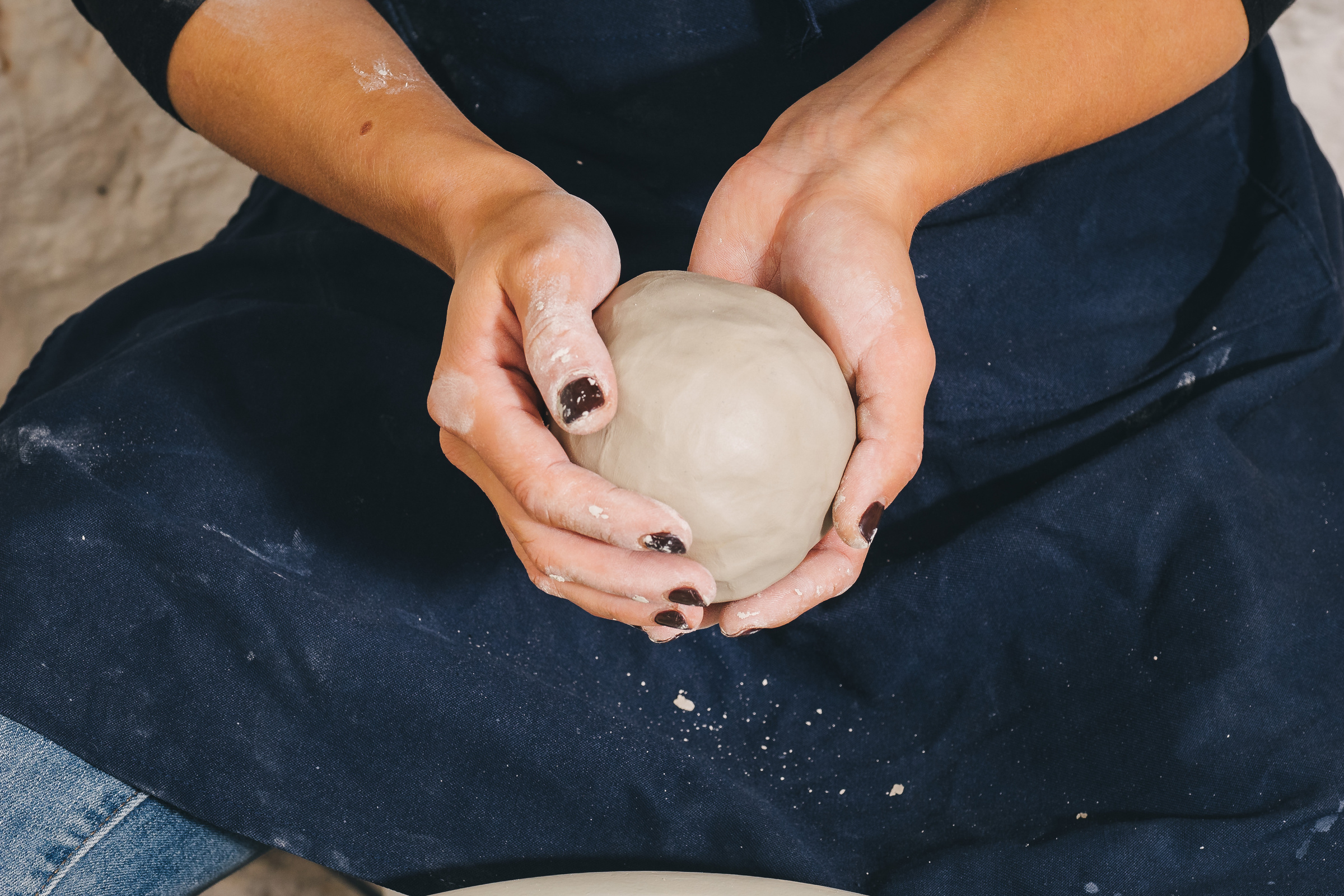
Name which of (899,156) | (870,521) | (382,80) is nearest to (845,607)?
(870,521)

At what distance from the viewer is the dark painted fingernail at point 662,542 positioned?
0.69 metres

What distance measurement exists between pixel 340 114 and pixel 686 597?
0.63 m

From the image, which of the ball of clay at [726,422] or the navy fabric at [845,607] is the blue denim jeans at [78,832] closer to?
the navy fabric at [845,607]

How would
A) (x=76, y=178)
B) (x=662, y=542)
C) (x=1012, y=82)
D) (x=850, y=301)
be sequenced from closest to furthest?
1. (x=662, y=542)
2. (x=850, y=301)
3. (x=1012, y=82)
4. (x=76, y=178)

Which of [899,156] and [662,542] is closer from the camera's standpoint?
[662,542]

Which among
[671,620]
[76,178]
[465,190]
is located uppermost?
[465,190]

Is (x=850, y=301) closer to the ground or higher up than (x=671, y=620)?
higher up

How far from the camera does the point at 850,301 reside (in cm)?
80

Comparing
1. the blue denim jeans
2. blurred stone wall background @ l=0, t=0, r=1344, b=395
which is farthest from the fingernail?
blurred stone wall background @ l=0, t=0, r=1344, b=395

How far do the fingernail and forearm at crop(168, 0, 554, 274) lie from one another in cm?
38

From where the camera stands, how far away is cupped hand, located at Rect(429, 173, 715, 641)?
0.70 metres

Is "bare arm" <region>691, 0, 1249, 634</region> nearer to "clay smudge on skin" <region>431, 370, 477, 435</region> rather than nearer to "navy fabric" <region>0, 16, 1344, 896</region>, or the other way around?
"navy fabric" <region>0, 16, 1344, 896</region>

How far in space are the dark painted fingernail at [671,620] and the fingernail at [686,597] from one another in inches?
0.6

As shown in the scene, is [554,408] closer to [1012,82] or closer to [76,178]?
[1012,82]
